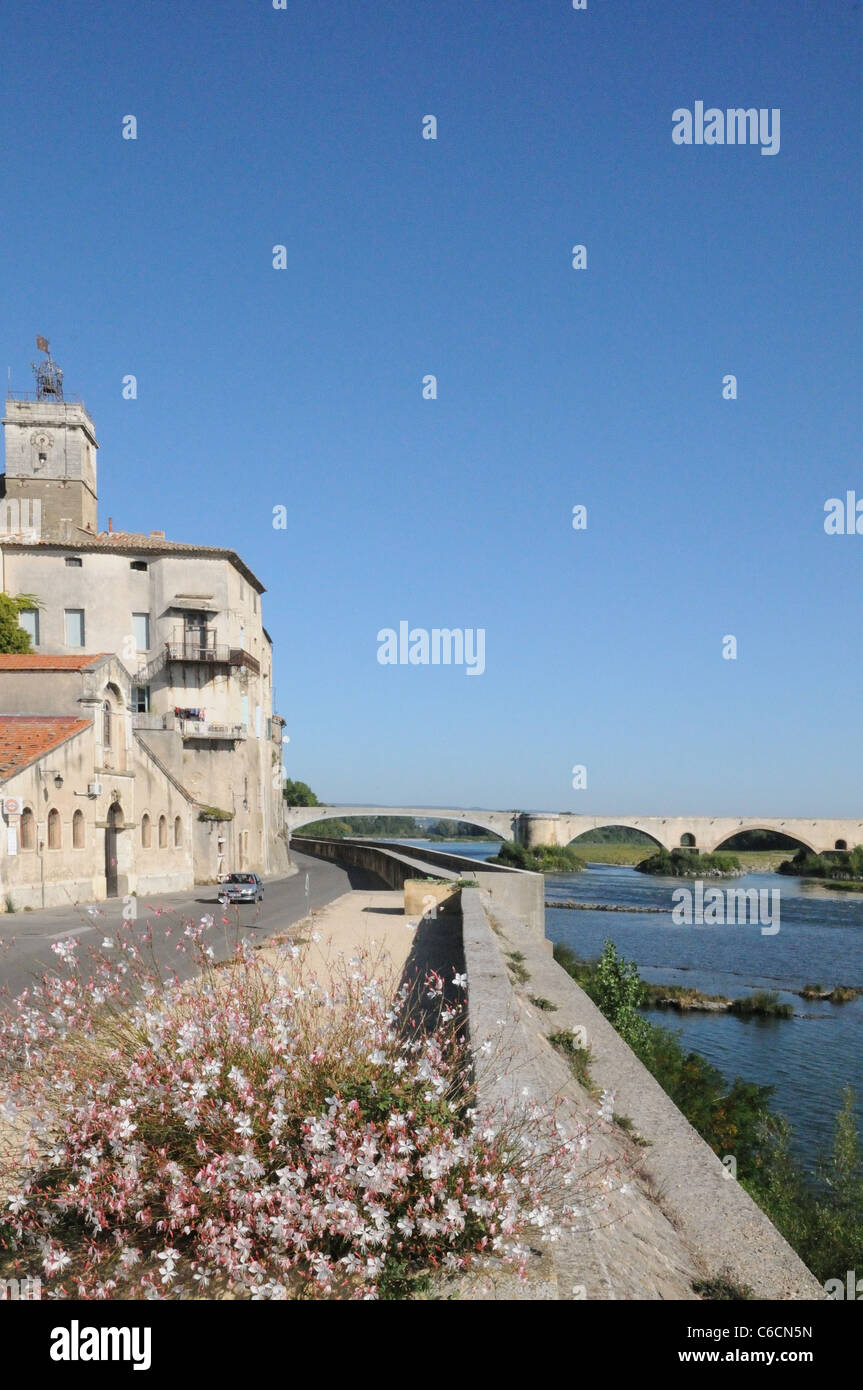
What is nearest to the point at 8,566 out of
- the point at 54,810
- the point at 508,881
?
the point at 54,810

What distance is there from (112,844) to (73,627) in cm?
1690

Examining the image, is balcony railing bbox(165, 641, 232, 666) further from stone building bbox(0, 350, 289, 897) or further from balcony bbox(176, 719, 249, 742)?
balcony bbox(176, 719, 249, 742)

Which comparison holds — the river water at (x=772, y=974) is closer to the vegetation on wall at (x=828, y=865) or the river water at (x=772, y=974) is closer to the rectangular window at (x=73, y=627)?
the vegetation on wall at (x=828, y=865)

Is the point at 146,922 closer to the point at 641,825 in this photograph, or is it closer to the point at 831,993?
the point at 831,993

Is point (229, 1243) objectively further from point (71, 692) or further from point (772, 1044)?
point (71, 692)

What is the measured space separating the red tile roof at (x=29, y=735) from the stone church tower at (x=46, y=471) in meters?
20.5

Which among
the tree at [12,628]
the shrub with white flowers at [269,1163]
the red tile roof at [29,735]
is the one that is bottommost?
the shrub with white flowers at [269,1163]

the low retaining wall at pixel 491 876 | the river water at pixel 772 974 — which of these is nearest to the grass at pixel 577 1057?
the low retaining wall at pixel 491 876

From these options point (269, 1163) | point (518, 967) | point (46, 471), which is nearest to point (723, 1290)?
point (269, 1163)

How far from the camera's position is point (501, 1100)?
4633 millimetres

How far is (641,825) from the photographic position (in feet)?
320

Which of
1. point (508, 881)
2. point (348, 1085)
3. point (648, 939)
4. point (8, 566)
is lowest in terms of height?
point (648, 939)

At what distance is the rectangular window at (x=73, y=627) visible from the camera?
43594 mm
